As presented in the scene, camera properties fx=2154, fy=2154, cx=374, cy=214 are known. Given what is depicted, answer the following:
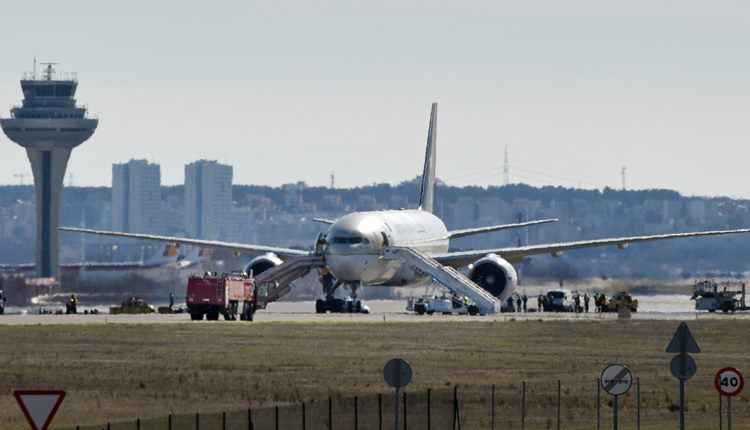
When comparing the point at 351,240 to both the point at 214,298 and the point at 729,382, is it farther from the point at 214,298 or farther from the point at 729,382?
the point at 729,382

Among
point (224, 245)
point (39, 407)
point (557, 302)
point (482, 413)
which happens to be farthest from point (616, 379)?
point (224, 245)

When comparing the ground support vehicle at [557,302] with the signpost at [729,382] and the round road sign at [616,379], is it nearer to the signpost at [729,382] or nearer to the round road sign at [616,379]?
the signpost at [729,382]

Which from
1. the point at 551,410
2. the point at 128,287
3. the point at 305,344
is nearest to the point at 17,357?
the point at 305,344

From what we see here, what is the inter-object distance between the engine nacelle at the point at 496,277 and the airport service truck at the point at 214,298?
19.7 meters

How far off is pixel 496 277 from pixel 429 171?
93.6 feet

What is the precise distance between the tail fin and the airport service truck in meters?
43.1

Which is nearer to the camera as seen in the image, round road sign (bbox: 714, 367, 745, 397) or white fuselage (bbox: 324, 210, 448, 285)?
round road sign (bbox: 714, 367, 745, 397)

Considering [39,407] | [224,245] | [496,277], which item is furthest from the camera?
[224,245]

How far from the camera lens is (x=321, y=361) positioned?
7119cm

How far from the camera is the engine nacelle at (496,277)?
389 feet

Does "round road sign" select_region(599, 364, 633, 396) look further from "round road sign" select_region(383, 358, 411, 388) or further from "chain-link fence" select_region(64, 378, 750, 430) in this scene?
"round road sign" select_region(383, 358, 411, 388)

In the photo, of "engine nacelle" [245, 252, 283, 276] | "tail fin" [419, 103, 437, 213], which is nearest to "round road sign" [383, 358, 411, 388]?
"engine nacelle" [245, 252, 283, 276]

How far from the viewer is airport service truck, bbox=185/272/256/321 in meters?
102

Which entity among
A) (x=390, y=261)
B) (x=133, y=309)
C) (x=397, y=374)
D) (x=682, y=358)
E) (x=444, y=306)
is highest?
(x=390, y=261)
